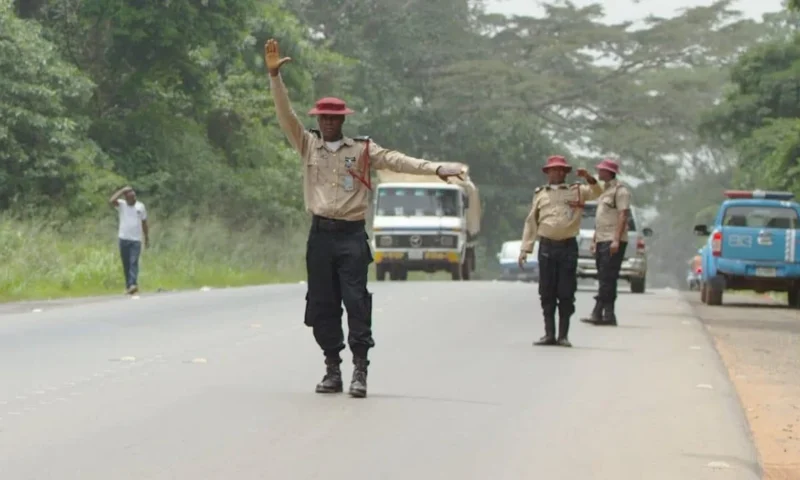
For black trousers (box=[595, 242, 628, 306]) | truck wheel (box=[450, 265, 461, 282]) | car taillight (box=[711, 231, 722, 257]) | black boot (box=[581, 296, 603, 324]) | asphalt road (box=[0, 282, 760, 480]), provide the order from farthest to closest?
truck wheel (box=[450, 265, 461, 282]) → car taillight (box=[711, 231, 722, 257]) → black boot (box=[581, 296, 603, 324]) → black trousers (box=[595, 242, 628, 306]) → asphalt road (box=[0, 282, 760, 480])

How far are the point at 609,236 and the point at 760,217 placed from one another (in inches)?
364

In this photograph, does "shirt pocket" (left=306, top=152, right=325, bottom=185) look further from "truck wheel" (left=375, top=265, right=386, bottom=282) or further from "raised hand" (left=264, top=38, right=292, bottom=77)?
"truck wheel" (left=375, top=265, right=386, bottom=282)

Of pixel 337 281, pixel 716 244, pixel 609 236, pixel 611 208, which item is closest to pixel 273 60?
pixel 337 281

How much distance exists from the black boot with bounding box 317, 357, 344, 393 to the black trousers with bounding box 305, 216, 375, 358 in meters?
0.06

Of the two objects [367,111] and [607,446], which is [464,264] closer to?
[367,111]

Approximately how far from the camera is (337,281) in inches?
481

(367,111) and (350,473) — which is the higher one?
(367,111)

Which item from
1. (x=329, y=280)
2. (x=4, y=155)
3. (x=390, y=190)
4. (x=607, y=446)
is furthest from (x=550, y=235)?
(x=390, y=190)

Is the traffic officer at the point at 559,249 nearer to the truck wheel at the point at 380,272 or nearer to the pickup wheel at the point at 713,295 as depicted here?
the pickup wheel at the point at 713,295

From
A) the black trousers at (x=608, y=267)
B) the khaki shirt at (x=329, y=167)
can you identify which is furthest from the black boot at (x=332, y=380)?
the black trousers at (x=608, y=267)

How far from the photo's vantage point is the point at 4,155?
32875mm

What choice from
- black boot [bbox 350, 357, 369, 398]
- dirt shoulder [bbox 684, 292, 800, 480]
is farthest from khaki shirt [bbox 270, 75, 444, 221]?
dirt shoulder [bbox 684, 292, 800, 480]

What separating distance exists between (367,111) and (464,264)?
19.4 m

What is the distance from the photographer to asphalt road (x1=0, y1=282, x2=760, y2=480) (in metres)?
9.03
